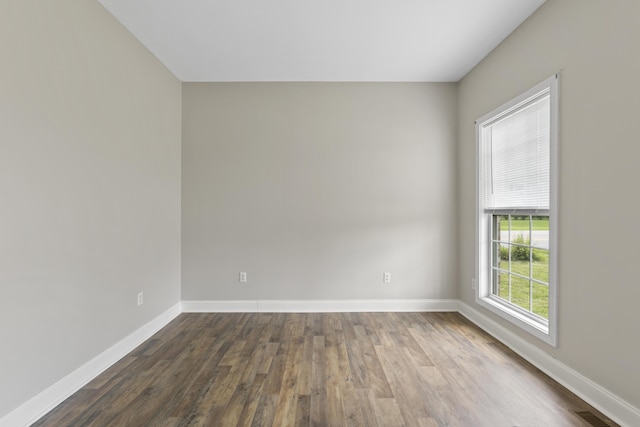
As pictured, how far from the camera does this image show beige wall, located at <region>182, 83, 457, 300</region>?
3.97m

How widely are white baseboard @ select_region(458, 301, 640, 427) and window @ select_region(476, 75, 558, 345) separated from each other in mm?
153

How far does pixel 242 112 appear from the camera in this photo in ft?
13.0

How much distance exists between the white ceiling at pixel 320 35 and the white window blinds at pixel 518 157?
2.54 feet

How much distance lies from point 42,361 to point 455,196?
4.16 metres

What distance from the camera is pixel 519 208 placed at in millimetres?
2900

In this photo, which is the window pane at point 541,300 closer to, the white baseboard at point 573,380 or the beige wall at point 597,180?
the white baseboard at point 573,380

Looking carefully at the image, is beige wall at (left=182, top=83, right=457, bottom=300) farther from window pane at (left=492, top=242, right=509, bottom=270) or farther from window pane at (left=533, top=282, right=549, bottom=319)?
window pane at (left=533, top=282, right=549, bottom=319)

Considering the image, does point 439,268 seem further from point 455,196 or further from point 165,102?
point 165,102

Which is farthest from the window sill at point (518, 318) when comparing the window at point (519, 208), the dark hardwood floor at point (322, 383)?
the dark hardwood floor at point (322, 383)

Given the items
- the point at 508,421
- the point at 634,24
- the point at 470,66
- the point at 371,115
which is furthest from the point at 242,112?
the point at 508,421

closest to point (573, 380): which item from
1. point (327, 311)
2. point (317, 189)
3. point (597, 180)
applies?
point (597, 180)

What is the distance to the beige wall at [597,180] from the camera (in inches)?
71.8

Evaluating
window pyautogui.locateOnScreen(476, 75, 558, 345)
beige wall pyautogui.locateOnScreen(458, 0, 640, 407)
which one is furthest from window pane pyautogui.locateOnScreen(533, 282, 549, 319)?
beige wall pyautogui.locateOnScreen(458, 0, 640, 407)

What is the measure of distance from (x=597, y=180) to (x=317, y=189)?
2673 mm
